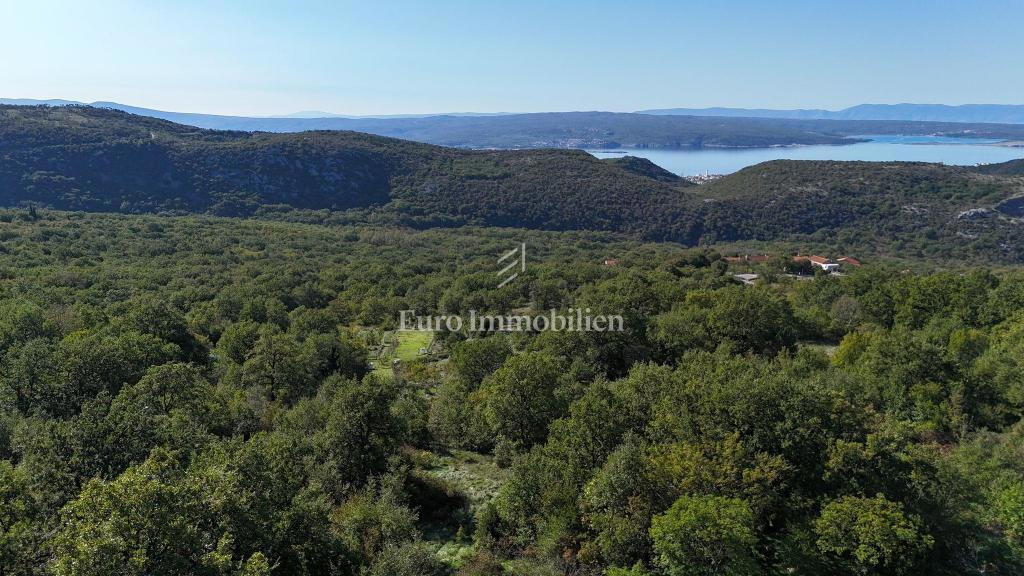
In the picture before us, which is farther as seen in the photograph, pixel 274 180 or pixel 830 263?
pixel 274 180

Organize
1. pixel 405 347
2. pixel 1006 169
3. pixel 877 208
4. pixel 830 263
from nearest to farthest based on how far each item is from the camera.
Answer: pixel 405 347, pixel 830 263, pixel 877 208, pixel 1006 169

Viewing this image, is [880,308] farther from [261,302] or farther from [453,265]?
[453,265]

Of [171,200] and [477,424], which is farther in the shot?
[171,200]

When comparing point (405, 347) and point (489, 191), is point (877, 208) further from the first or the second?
point (405, 347)

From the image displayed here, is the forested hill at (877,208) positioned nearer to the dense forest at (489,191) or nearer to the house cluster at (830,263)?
the dense forest at (489,191)

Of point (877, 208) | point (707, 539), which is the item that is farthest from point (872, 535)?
point (877, 208)

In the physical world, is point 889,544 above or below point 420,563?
above

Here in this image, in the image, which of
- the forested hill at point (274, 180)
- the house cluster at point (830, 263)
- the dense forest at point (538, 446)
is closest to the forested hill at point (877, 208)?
the forested hill at point (274, 180)

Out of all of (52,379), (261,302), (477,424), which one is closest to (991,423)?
(477,424)
